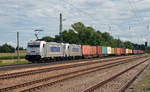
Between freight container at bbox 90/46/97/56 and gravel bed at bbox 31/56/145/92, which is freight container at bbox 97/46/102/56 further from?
gravel bed at bbox 31/56/145/92

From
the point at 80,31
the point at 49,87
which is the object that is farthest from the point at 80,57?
the point at 80,31

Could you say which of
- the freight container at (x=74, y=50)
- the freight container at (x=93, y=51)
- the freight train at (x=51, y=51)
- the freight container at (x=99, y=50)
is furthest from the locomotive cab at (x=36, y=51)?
the freight container at (x=99, y=50)

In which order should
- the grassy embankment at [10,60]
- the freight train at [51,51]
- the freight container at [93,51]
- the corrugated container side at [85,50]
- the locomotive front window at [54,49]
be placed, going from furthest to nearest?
the freight container at [93,51], the corrugated container side at [85,50], the grassy embankment at [10,60], the locomotive front window at [54,49], the freight train at [51,51]

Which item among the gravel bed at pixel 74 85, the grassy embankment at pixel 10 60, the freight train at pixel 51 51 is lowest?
the gravel bed at pixel 74 85

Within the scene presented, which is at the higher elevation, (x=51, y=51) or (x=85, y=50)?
(x=85, y=50)

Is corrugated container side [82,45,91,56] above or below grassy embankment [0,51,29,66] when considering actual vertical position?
above

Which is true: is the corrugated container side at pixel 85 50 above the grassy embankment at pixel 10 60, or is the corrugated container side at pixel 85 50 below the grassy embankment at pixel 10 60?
above

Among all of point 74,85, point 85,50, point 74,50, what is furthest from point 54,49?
point 74,85

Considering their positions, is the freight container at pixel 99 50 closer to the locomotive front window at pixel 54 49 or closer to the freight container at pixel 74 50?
the freight container at pixel 74 50

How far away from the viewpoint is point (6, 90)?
36.7 feet

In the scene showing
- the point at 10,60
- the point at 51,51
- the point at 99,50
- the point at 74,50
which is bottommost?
the point at 10,60

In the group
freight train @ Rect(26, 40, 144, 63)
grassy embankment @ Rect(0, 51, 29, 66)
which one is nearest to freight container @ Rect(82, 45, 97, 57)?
freight train @ Rect(26, 40, 144, 63)

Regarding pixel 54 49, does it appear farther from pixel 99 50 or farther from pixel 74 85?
pixel 99 50

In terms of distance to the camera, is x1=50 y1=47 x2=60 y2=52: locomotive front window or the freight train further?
x1=50 y1=47 x2=60 y2=52: locomotive front window
